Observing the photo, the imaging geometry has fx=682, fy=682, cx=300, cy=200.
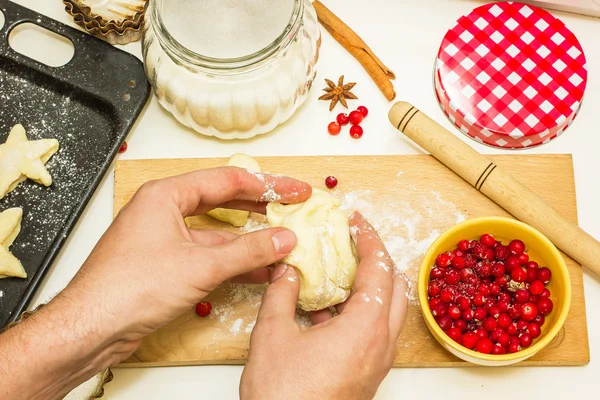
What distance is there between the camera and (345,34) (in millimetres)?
1988

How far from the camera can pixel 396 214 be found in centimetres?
182

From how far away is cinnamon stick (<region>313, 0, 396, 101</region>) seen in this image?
1.96 metres

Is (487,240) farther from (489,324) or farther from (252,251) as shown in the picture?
(252,251)

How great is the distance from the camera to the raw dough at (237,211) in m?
1.77

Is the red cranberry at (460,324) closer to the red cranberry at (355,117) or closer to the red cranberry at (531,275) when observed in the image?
the red cranberry at (531,275)

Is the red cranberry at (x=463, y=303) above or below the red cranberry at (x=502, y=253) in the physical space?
below

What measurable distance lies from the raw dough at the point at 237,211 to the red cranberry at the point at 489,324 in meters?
0.66

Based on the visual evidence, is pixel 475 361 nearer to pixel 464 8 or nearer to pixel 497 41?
pixel 497 41

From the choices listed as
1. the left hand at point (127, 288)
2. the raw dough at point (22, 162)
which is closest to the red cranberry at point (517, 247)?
the left hand at point (127, 288)

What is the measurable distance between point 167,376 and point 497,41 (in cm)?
132

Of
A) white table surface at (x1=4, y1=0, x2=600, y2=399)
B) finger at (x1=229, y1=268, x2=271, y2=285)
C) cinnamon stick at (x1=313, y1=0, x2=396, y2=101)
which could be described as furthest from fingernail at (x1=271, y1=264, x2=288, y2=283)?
cinnamon stick at (x1=313, y1=0, x2=396, y2=101)

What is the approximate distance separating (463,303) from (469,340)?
87mm

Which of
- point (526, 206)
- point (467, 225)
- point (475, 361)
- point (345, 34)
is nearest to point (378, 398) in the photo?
point (475, 361)

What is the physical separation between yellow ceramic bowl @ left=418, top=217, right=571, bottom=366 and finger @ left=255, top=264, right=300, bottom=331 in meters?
0.32
